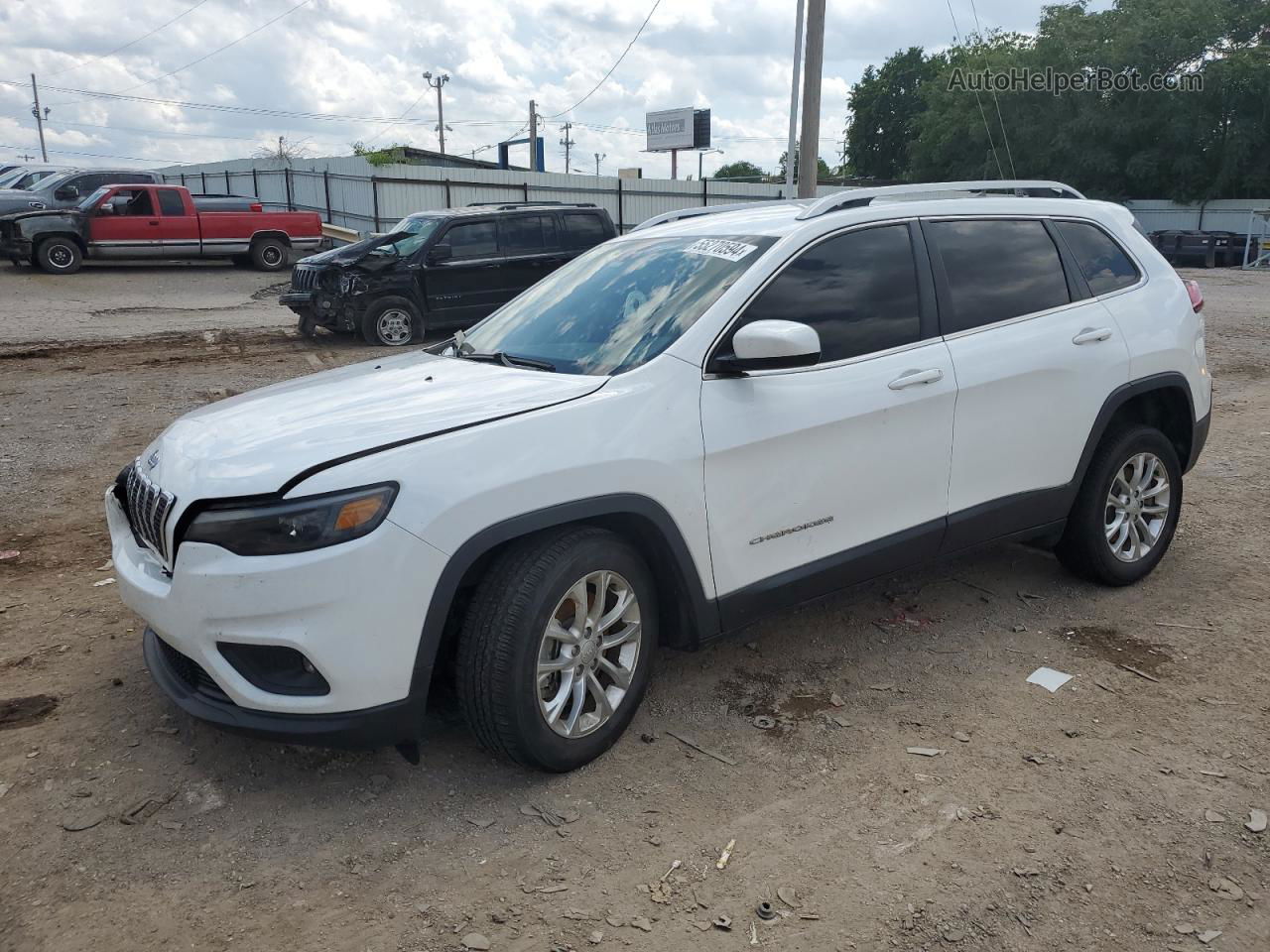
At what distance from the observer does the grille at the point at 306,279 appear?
42.2ft

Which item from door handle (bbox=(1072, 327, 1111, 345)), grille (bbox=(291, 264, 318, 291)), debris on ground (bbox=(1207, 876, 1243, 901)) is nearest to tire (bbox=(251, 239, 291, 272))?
grille (bbox=(291, 264, 318, 291))

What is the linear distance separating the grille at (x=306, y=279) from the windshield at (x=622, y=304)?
30.3 feet

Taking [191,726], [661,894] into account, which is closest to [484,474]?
[661,894]

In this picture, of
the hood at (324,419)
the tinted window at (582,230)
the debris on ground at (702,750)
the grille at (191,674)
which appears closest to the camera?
the hood at (324,419)

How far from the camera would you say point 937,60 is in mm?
59219

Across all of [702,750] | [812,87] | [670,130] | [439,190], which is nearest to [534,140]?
[670,130]

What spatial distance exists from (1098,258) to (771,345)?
228 cm

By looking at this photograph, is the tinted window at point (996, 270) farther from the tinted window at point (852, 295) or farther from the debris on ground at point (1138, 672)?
the debris on ground at point (1138, 672)

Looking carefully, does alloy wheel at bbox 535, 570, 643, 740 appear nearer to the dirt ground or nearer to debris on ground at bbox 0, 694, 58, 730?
the dirt ground

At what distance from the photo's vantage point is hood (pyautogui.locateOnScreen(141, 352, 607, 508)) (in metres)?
2.92

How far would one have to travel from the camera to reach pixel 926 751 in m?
3.44

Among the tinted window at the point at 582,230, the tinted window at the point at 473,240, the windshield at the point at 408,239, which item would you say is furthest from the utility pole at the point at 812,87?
the windshield at the point at 408,239

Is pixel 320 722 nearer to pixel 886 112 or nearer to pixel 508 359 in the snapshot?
pixel 508 359

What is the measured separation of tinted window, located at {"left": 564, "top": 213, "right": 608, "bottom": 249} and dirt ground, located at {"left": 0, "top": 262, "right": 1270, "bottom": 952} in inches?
390
